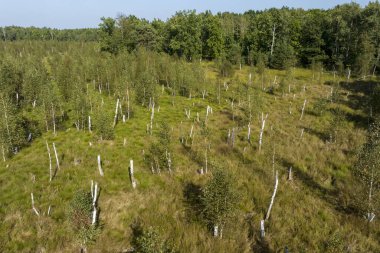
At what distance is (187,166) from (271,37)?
74916mm

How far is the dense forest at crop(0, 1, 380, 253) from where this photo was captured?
21547 mm

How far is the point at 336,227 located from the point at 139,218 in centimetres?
1535

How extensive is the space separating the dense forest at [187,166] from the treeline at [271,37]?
9258 millimetres

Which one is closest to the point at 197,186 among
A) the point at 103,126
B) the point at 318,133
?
the point at 103,126

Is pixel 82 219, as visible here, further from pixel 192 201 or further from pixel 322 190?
pixel 322 190

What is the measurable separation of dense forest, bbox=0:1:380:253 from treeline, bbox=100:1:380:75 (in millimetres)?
9258

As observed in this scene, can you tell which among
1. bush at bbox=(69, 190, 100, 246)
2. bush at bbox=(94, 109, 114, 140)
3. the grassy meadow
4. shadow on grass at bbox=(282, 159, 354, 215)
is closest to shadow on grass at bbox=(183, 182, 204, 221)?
the grassy meadow

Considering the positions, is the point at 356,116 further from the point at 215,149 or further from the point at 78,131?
the point at 78,131

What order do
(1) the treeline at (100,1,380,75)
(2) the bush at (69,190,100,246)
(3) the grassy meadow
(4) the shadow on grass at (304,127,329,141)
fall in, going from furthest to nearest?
(1) the treeline at (100,1,380,75) < (4) the shadow on grass at (304,127,329,141) < (3) the grassy meadow < (2) the bush at (69,190,100,246)

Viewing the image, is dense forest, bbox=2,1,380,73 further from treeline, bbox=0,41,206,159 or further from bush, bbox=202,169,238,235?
bush, bbox=202,169,238,235

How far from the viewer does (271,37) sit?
9438cm

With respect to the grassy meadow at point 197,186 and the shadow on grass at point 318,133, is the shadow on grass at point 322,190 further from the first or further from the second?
the shadow on grass at point 318,133

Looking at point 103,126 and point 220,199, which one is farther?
point 103,126

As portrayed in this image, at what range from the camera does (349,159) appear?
112ft
